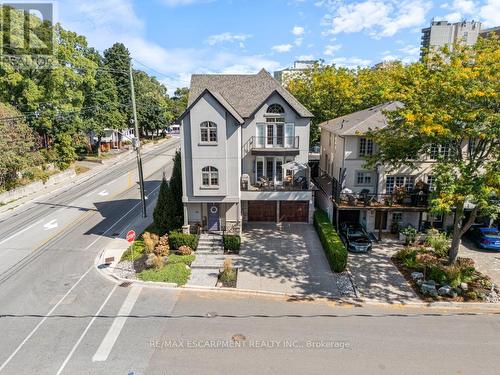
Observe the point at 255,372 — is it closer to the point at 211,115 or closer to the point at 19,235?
the point at 211,115

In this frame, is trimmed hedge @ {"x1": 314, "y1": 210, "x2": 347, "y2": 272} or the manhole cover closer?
the manhole cover

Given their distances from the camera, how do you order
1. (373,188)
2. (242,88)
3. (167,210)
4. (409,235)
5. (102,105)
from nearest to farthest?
(409,235), (167,210), (373,188), (242,88), (102,105)

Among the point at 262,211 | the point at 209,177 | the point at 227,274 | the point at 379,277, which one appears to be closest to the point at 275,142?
the point at 262,211

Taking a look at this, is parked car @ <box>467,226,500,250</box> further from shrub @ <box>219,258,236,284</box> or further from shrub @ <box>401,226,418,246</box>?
shrub @ <box>219,258,236,284</box>

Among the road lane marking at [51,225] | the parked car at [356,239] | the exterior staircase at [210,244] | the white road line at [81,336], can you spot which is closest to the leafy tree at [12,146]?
the road lane marking at [51,225]

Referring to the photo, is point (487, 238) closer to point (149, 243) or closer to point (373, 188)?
point (373, 188)

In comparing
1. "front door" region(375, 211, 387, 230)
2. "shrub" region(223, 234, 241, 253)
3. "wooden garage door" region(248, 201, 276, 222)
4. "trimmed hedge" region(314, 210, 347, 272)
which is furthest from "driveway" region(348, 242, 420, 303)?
"wooden garage door" region(248, 201, 276, 222)
